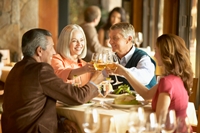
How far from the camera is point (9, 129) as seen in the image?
2.95 meters

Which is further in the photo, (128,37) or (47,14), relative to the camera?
(47,14)

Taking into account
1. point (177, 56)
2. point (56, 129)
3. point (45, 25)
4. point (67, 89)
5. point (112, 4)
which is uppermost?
point (112, 4)

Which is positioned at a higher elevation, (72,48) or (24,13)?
(24,13)

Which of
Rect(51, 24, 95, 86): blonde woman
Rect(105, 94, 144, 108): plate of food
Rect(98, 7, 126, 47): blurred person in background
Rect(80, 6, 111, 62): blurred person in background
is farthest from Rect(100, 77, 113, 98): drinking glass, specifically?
Rect(98, 7, 126, 47): blurred person in background

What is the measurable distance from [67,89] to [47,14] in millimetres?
5334

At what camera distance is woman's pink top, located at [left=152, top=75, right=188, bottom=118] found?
9.46ft

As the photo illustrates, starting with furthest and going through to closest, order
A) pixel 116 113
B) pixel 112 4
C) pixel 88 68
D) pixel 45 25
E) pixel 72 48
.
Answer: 1. pixel 112 4
2. pixel 45 25
3. pixel 72 48
4. pixel 88 68
5. pixel 116 113

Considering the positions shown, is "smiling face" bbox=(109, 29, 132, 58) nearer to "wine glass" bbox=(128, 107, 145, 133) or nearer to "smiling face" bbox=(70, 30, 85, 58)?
"smiling face" bbox=(70, 30, 85, 58)

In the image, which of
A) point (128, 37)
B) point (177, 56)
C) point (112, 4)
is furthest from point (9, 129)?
point (112, 4)

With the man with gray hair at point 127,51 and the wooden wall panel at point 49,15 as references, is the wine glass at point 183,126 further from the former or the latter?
the wooden wall panel at point 49,15

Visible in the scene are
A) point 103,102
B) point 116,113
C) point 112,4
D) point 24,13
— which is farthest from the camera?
point 112,4

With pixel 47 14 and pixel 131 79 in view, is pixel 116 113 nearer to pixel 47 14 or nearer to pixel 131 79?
pixel 131 79

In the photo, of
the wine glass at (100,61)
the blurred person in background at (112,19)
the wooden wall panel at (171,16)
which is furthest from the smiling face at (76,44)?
the blurred person in background at (112,19)

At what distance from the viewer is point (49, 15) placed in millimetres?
8109
